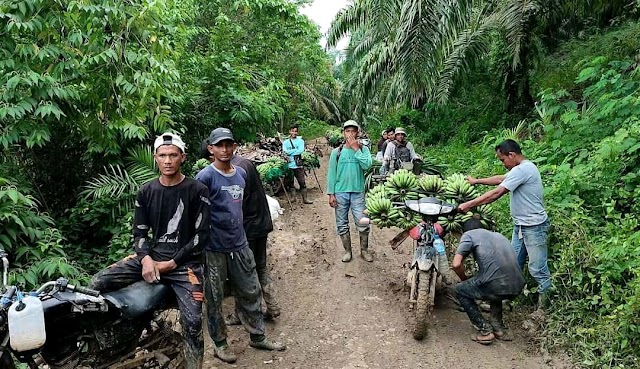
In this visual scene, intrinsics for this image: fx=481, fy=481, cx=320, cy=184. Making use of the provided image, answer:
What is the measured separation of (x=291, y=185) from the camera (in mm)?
11352

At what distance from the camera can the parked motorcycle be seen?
4.66 m

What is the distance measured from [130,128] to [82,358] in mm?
3116

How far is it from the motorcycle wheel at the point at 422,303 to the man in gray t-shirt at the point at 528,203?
2.80 ft

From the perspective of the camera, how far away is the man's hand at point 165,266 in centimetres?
350

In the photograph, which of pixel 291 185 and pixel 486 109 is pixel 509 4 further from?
pixel 291 185

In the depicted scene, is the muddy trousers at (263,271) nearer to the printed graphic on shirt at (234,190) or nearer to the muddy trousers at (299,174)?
the printed graphic on shirt at (234,190)

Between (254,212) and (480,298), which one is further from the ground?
(254,212)

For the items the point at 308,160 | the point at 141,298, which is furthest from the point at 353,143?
the point at 308,160

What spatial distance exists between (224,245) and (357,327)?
1.78 meters

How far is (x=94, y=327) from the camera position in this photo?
3162 millimetres

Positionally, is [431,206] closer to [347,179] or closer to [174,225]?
[347,179]

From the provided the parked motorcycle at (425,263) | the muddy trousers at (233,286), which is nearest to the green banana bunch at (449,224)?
the parked motorcycle at (425,263)

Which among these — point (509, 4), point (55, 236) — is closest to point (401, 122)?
point (509, 4)

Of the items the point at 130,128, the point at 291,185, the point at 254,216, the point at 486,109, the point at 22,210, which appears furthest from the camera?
the point at 486,109
